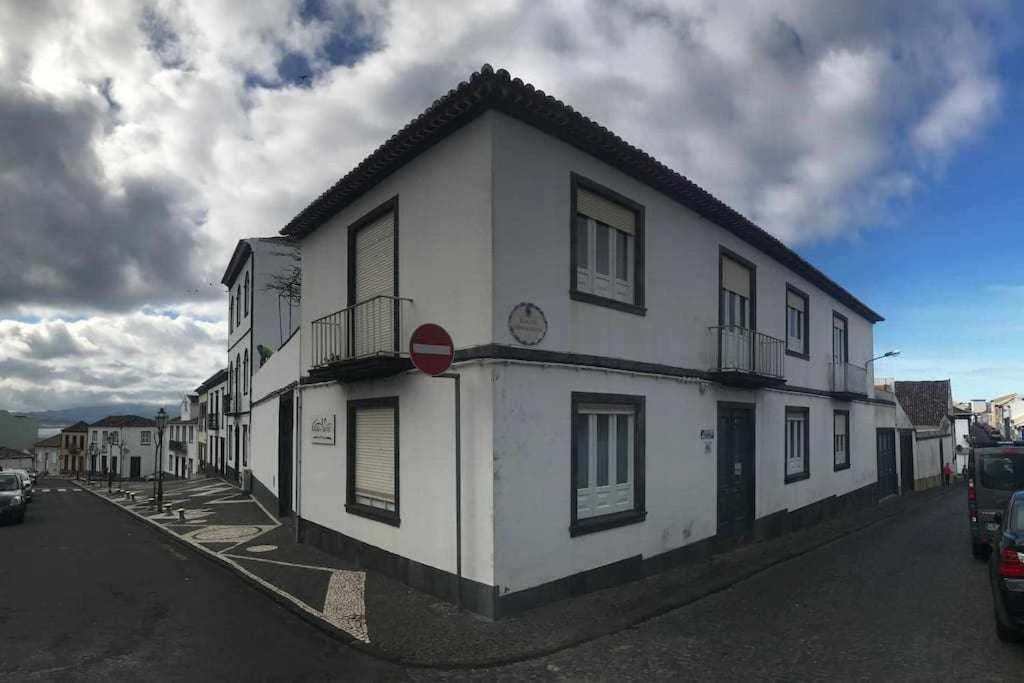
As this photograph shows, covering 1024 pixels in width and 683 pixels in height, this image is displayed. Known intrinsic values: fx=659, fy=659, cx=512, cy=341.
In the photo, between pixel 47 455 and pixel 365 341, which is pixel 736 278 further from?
pixel 47 455

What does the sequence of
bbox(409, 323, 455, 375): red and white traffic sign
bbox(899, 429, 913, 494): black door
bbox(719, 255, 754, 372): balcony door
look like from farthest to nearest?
bbox(899, 429, 913, 494): black door < bbox(719, 255, 754, 372): balcony door < bbox(409, 323, 455, 375): red and white traffic sign

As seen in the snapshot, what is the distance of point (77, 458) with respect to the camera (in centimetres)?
7862

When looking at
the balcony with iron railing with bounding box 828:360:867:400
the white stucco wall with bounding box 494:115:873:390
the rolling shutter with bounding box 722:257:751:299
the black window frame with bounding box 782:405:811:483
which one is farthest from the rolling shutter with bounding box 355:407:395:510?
the balcony with iron railing with bounding box 828:360:867:400

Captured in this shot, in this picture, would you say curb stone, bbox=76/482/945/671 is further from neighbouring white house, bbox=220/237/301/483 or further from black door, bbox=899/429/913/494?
neighbouring white house, bbox=220/237/301/483

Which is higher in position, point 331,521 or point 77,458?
point 331,521

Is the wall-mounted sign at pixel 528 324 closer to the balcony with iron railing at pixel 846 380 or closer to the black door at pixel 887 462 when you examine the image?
the balcony with iron railing at pixel 846 380

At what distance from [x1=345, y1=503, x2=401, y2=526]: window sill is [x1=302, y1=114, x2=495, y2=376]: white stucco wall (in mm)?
2435

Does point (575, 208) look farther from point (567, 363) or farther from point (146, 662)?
point (146, 662)

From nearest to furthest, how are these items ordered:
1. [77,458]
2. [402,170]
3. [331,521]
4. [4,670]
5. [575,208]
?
[4,670]
[575,208]
[402,170]
[331,521]
[77,458]

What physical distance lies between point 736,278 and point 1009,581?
7.59 metres

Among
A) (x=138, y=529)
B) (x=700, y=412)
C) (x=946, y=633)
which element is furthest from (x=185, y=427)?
(x=946, y=633)

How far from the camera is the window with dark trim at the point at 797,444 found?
14402 mm

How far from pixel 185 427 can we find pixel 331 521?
5093cm

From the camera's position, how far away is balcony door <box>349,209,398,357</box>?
9234 millimetres
